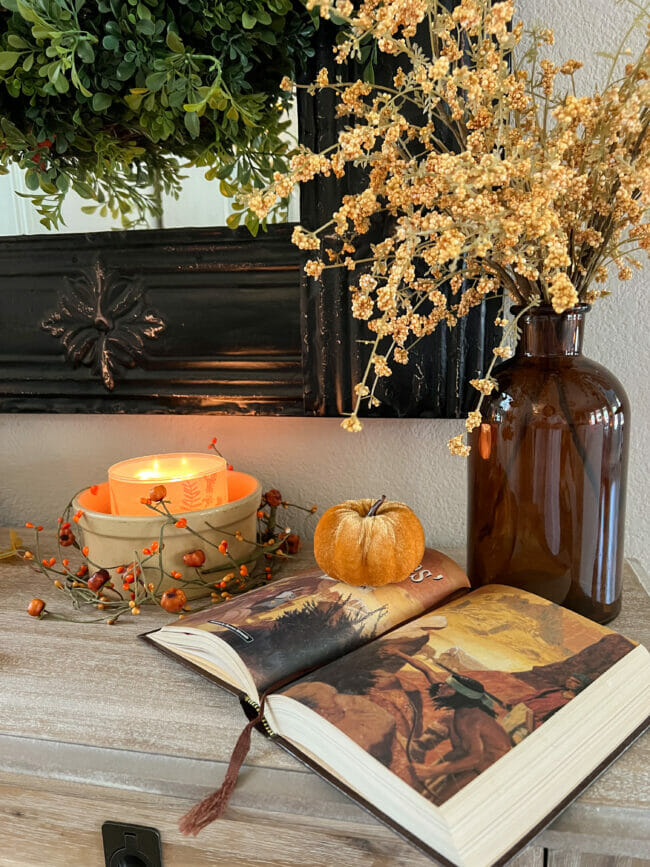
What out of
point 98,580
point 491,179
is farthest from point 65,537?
point 491,179

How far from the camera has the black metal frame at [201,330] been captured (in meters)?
0.76

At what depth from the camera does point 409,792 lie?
361 millimetres

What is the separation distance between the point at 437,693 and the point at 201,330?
55 centimetres

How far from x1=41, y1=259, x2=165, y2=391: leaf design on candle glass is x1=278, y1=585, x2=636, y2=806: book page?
1.75 feet

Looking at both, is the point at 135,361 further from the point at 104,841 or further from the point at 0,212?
the point at 104,841

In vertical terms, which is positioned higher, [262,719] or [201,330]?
[201,330]

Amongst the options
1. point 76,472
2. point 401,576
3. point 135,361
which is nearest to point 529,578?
point 401,576

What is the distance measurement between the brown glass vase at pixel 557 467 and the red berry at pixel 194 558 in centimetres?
29

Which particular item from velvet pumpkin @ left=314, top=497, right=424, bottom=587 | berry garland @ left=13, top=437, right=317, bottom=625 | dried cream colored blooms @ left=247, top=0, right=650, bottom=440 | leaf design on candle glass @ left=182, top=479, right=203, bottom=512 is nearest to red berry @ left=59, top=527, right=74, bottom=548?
berry garland @ left=13, top=437, right=317, bottom=625

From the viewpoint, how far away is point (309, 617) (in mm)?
536

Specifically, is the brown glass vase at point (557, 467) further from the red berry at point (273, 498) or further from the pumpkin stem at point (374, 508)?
the red berry at point (273, 498)

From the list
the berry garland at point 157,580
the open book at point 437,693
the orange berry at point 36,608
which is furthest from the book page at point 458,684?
the orange berry at point 36,608

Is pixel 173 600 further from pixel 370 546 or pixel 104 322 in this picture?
pixel 104 322

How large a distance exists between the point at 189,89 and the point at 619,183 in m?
0.43
